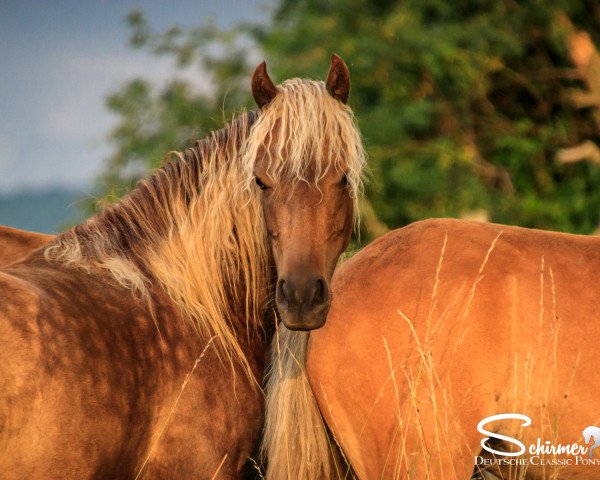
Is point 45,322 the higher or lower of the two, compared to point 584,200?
lower

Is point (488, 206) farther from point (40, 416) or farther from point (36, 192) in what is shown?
point (36, 192)

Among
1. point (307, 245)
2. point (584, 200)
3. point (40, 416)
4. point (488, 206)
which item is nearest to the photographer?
point (40, 416)

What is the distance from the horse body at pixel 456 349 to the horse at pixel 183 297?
285 millimetres

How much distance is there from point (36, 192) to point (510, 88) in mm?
120299

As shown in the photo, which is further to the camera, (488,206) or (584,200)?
(584,200)

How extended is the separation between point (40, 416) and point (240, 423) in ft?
2.79

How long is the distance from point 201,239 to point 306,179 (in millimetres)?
551

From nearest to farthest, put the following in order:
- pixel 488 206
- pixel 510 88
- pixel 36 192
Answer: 1. pixel 488 206
2. pixel 510 88
3. pixel 36 192

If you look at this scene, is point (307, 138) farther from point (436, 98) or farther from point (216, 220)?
point (436, 98)

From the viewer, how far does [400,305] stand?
3154 millimetres

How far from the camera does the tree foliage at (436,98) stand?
12281mm

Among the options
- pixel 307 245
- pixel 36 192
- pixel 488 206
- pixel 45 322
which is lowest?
pixel 45 322

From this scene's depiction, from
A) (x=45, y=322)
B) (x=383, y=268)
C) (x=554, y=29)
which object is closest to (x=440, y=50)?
(x=554, y=29)

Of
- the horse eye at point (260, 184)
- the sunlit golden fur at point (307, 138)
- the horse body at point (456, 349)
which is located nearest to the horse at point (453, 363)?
the horse body at point (456, 349)
